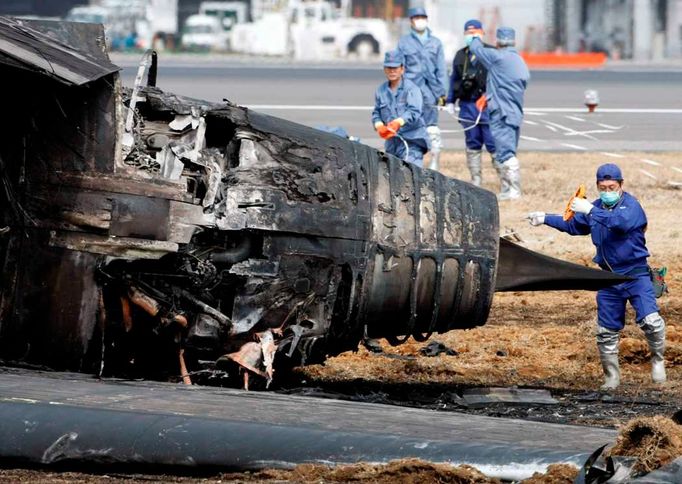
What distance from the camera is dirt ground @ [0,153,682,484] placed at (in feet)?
21.2

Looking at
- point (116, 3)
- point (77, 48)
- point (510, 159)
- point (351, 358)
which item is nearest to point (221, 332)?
point (77, 48)

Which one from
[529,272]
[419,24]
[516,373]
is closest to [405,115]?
[419,24]

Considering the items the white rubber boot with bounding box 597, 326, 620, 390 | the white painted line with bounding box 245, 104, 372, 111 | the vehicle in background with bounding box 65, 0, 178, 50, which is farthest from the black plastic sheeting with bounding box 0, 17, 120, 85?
the vehicle in background with bounding box 65, 0, 178, 50

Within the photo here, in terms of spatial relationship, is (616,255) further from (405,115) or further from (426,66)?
(426,66)

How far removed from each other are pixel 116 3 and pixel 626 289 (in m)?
40.0

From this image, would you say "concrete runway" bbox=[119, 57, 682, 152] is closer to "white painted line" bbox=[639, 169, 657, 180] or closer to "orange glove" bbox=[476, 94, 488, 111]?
"white painted line" bbox=[639, 169, 657, 180]

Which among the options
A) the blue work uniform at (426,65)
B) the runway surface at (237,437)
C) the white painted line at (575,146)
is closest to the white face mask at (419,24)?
the blue work uniform at (426,65)

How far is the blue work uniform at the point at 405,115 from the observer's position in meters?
15.4

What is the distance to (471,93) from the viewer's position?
60.6 ft

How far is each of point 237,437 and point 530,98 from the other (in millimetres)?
24169

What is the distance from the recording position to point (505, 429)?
7277 millimetres

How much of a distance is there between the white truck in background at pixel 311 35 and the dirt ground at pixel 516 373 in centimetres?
2900

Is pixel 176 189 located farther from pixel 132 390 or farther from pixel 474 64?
pixel 474 64

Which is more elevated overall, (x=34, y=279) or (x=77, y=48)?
(x=77, y=48)
